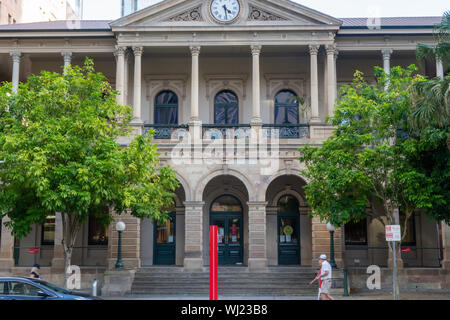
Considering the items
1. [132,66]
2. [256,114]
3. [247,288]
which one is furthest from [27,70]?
[247,288]

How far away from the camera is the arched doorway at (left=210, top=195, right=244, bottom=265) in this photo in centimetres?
2684

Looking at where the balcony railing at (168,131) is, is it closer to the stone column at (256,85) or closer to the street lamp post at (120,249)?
the stone column at (256,85)

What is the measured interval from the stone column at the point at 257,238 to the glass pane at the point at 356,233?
18.5ft

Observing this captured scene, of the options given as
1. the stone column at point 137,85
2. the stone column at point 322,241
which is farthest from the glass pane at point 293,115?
the stone column at point 137,85

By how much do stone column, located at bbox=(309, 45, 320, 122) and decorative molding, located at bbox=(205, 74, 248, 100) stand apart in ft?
13.7

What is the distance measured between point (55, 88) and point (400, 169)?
40.2 ft

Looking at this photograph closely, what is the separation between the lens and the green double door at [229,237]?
26.8 m

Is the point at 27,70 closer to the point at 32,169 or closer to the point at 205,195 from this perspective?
the point at 205,195

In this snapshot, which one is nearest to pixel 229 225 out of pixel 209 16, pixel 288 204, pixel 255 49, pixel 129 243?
pixel 288 204

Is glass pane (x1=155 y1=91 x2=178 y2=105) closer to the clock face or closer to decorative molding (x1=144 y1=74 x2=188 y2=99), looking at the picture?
decorative molding (x1=144 y1=74 x2=188 y2=99)

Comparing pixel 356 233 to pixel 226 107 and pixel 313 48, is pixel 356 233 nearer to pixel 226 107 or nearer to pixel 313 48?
pixel 226 107

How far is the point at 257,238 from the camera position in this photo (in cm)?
2344

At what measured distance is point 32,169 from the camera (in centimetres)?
1573

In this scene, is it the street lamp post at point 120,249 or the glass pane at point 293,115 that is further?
the glass pane at point 293,115
